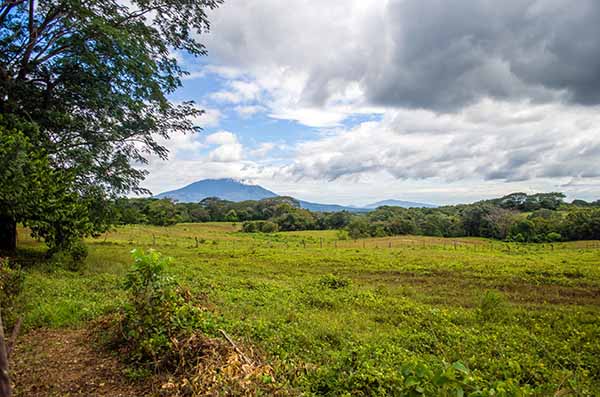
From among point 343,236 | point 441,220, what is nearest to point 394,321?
point 343,236

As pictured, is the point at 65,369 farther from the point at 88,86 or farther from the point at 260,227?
the point at 260,227

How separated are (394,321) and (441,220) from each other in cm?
6162

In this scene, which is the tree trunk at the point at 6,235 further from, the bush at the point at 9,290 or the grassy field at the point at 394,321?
the bush at the point at 9,290

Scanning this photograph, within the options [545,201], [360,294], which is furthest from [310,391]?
[545,201]

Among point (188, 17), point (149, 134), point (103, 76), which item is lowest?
point (149, 134)

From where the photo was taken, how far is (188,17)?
14977mm

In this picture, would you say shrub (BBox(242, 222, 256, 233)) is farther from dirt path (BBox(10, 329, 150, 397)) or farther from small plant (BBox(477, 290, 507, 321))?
dirt path (BBox(10, 329, 150, 397))

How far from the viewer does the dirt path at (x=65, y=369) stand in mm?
4184

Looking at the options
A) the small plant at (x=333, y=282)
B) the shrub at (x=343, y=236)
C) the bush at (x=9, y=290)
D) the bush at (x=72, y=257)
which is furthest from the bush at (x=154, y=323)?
the shrub at (x=343, y=236)

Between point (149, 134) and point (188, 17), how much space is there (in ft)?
19.1

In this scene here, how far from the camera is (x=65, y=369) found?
185 inches

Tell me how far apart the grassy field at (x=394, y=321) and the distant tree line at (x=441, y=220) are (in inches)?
273

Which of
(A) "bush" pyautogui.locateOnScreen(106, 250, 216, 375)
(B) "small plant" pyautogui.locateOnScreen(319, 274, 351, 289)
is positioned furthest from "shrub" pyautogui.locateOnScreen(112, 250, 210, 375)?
(B) "small plant" pyautogui.locateOnScreen(319, 274, 351, 289)

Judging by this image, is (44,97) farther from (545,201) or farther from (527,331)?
(545,201)
